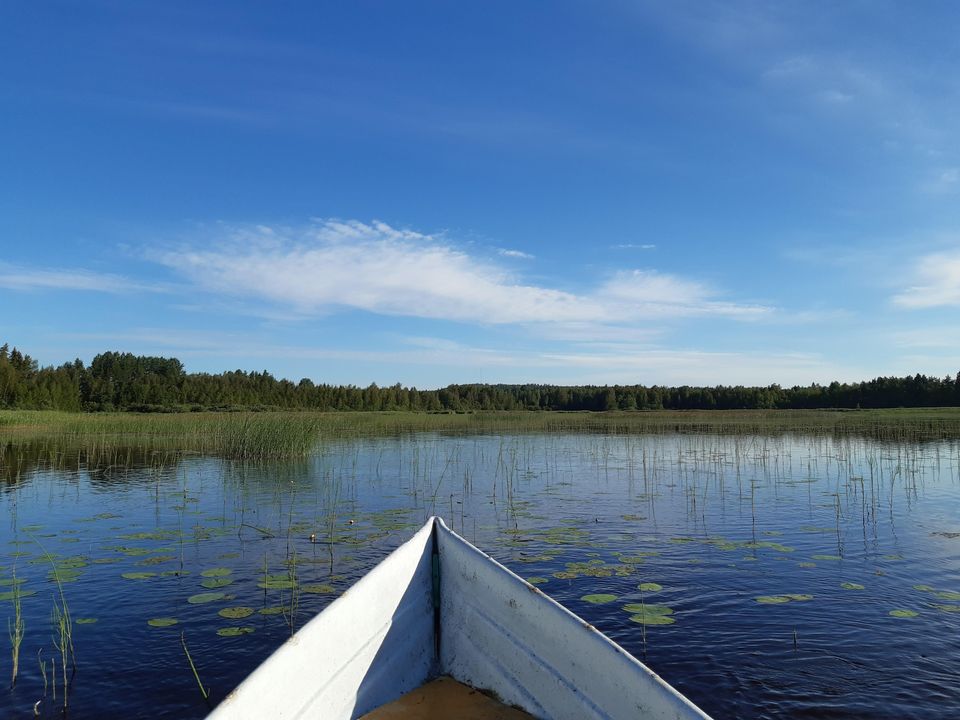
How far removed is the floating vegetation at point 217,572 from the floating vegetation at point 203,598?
2.00 feet

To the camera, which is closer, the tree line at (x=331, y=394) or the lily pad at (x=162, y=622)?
the lily pad at (x=162, y=622)

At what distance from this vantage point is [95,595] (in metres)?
6.22

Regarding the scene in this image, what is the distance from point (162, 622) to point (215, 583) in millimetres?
1079

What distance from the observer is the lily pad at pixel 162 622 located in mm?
5410

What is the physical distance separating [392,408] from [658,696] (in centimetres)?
5346

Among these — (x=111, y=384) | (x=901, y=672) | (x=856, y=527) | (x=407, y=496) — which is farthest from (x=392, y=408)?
(x=901, y=672)

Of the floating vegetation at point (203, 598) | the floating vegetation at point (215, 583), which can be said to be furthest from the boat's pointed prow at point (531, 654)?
the floating vegetation at point (215, 583)

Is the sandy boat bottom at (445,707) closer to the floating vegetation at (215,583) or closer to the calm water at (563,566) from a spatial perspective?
the calm water at (563,566)

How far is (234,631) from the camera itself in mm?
5266

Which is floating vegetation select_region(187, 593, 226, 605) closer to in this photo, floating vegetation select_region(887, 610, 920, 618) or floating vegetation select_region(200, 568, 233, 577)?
floating vegetation select_region(200, 568, 233, 577)

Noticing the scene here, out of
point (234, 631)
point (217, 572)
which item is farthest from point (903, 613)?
point (217, 572)

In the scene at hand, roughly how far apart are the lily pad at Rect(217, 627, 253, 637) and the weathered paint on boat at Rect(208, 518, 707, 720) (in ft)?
7.17

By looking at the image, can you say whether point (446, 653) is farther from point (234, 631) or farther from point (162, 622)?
point (162, 622)

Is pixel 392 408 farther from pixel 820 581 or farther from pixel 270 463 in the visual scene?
pixel 820 581
